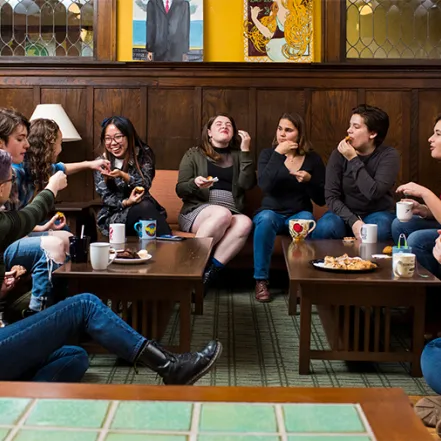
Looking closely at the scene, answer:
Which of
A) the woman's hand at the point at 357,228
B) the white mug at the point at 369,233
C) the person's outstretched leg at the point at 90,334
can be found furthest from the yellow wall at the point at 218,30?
the person's outstretched leg at the point at 90,334

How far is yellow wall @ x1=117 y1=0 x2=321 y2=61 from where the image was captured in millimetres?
4934

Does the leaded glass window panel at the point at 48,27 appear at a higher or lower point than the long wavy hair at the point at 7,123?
higher

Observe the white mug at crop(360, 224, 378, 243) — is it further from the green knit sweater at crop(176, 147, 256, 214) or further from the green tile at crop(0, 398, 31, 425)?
the green tile at crop(0, 398, 31, 425)

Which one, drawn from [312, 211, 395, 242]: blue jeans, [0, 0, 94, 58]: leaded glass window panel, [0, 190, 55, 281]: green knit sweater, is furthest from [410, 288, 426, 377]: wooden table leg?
[0, 0, 94, 58]: leaded glass window panel

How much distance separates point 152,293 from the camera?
2664 mm

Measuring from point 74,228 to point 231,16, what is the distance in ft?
6.67

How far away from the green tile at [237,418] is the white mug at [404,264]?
5.34 ft

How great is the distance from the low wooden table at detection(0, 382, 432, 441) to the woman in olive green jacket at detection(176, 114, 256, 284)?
299 cm

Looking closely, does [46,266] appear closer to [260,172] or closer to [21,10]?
[260,172]

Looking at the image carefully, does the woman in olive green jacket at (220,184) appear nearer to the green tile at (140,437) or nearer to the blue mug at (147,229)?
the blue mug at (147,229)

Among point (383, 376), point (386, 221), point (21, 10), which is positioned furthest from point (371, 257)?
point (21, 10)

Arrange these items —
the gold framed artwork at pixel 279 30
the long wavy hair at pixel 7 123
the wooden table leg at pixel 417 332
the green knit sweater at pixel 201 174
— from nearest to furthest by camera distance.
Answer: the wooden table leg at pixel 417 332 < the long wavy hair at pixel 7 123 < the green knit sweater at pixel 201 174 < the gold framed artwork at pixel 279 30

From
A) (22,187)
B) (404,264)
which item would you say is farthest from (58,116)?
(404,264)

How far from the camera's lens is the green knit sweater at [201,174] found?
4355mm
